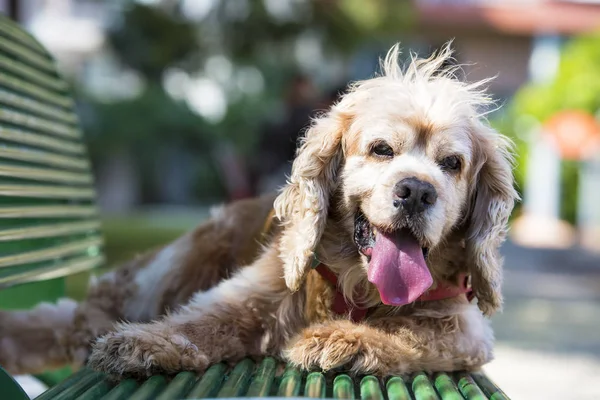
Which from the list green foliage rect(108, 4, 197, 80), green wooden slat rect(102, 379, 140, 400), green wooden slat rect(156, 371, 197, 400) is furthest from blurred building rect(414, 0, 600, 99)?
green wooden slat rect(102, 379, 140, 400)

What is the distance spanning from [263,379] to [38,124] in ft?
5.75

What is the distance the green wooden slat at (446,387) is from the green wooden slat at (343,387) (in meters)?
0.28

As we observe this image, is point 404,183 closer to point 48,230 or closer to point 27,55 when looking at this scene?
point 48,230

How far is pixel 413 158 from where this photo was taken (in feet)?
9.98

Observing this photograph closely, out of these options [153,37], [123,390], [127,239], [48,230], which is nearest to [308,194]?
[123,390]

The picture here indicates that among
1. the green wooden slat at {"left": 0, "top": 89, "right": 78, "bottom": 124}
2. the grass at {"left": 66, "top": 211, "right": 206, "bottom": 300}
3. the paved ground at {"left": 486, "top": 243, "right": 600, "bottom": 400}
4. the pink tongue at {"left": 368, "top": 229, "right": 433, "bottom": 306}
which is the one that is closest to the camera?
the pink tongue at {"left": 368, "top": 229, "right": 433, "bottom": 306}

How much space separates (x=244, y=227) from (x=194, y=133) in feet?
56.4

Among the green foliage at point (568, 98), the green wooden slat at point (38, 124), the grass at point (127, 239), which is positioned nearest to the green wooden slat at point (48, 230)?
the green wooden slat at point (38, 124)

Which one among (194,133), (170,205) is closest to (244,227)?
(194,133)

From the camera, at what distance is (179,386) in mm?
2357

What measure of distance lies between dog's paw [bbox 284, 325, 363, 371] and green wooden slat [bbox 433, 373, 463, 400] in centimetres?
29

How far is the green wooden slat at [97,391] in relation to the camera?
2273mm

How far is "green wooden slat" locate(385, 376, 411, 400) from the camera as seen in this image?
2.30 m

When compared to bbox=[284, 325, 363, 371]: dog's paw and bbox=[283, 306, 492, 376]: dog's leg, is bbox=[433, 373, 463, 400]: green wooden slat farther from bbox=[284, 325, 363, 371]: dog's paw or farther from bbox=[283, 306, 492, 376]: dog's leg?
bbox=[284, 325, 363, 371]: dog's paw
